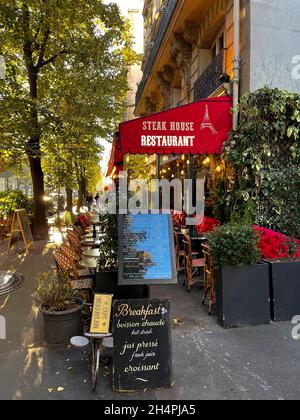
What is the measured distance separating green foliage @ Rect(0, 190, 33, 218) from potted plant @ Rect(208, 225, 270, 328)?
448 inches

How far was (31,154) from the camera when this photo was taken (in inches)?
471

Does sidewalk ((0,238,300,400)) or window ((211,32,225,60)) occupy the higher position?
window ((211,32,225,60))

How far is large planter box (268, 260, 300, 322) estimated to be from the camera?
522cm

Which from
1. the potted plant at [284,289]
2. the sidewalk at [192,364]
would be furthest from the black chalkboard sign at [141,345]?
the potted plant at [284,289]

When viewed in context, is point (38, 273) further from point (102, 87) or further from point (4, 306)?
point (102, 87)

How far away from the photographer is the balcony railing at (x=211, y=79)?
922 cm

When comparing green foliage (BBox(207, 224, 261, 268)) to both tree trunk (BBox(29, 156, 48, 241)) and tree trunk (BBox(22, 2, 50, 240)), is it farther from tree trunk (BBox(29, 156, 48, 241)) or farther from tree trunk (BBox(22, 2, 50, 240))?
tree trunk (BBox(29, 156, 48, 241))

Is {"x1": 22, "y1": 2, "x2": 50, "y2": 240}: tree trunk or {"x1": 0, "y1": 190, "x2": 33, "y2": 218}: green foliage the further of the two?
{"x1": 0, "y1": 190, "x2": 33, "y2": 218}: green foliage

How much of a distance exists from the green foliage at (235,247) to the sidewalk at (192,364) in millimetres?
981

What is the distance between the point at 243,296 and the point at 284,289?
727mm

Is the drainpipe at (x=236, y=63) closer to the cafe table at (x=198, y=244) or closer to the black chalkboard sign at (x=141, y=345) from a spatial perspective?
the cafe table at (x=198, y=244)

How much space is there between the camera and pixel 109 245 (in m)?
4.70

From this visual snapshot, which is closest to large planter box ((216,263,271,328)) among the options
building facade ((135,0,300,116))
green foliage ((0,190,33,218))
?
building facade ((135,0,300,116))

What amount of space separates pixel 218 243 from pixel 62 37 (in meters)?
11.0
